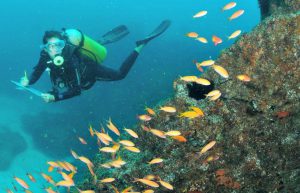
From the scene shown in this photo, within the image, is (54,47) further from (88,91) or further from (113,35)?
(88,91)

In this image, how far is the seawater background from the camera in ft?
70.5

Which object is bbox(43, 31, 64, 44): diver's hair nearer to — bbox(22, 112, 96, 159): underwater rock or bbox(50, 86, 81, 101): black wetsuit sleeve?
bbox(50, 86, 81, 101): black wetsuit sleeve

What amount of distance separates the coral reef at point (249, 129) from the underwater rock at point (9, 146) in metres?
17.5

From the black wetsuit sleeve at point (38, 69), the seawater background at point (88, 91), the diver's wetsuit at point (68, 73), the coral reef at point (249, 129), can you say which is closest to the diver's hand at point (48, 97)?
the diver's wetsuit at point (68, 73)

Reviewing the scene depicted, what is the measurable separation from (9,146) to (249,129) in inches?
771

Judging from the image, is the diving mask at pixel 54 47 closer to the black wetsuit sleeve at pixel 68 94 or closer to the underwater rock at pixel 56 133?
the black wetsuit sleeve at pixel 68 94

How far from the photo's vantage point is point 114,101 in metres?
23.9

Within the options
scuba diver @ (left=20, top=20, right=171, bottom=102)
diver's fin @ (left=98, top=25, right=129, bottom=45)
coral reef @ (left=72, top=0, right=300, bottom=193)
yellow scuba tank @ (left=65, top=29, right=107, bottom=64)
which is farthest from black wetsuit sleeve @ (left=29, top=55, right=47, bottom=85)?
coral reef @ (left=72, top=0, right=300, bottom=193)

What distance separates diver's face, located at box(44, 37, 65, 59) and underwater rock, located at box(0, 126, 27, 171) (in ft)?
46.8

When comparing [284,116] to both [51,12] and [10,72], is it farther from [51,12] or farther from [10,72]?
[51,12]

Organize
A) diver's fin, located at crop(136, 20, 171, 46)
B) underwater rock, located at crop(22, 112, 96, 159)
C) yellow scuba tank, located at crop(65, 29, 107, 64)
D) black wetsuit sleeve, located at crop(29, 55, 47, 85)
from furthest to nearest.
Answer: underwater rock, located at crop(22, 112, 96, 159) → diver's fin, located at crop(136, 20, 171, 46) → yellow scuba tank, located at crop(65, 29, 107, 64) → black wetsuit sleeve, located at crop(29, 55, 47, 85)

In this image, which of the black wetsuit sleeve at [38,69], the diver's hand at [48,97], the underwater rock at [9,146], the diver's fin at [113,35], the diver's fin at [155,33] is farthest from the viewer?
the underwater rock at [9,146]

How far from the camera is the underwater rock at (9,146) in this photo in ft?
68.7

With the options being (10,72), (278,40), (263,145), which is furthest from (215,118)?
(10,72)
